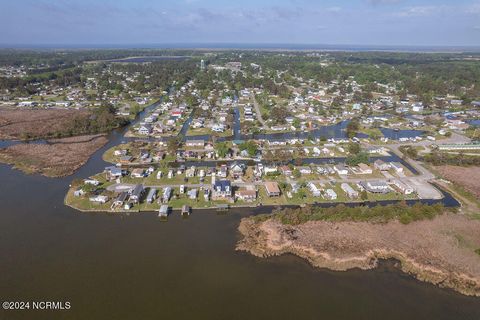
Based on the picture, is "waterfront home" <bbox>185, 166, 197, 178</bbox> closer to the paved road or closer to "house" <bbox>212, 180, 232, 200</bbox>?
"house" <bbox>212, 180, 232, 200</bbox>

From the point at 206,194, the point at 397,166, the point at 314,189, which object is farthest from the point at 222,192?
the point at 397,166

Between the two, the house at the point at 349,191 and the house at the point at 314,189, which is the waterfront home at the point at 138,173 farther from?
the house at the point at 349,191

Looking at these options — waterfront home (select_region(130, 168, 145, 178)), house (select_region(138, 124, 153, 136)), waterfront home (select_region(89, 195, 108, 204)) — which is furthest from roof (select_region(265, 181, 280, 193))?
house (select_region(138, 124, 153, 136))

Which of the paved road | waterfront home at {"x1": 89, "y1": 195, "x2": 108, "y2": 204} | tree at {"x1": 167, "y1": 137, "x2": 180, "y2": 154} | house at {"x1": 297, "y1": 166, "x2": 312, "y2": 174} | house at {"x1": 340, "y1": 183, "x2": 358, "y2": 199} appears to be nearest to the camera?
waterfront home at {"x1": 89, "y1": 195, "x2": 108, "y2": 204}

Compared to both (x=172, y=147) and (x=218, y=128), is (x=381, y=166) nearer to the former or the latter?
(x=218, y=128)

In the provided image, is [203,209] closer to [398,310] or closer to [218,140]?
[398,310]
